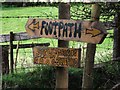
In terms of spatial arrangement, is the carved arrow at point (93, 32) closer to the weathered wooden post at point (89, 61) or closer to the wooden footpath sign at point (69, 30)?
the wooden footpath sign at point (69, 30)

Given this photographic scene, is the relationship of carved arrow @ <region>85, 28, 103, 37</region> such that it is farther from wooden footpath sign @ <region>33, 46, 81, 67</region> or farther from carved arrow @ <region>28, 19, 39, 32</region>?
carved arrow @ <region>28, 19, 39, 32</region>

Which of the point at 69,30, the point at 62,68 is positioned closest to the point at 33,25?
the point at 69,30

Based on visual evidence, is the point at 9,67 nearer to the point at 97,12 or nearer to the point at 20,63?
the point at 20,63

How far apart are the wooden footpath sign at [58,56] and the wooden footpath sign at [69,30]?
13 centimetres

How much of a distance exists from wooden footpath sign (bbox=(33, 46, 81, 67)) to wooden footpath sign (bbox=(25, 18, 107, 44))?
0.13m

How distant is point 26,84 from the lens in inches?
183

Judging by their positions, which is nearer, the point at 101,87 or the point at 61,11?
the point at 61,11

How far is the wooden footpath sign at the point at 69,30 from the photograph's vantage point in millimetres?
3211

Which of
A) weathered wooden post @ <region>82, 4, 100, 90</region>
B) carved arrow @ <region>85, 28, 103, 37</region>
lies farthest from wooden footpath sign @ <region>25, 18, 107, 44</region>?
weathered wooden post @ <region>82, 4, 100, 90</region>

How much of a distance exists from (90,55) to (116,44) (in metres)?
1.52

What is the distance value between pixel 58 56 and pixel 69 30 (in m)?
0.28

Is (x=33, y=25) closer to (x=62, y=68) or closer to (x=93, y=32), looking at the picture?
(x=62, y=68)

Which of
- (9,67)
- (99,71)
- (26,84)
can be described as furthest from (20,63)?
(99,71)

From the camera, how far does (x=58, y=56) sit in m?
3.39
